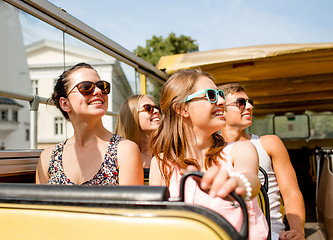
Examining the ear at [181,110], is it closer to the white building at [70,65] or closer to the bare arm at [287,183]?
the bare arm at [287,183]

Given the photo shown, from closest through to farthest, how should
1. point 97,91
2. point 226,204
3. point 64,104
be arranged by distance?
point 226,204
point 97,91
point 64,104

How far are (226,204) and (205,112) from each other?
0.51 metres

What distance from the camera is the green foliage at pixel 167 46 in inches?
868

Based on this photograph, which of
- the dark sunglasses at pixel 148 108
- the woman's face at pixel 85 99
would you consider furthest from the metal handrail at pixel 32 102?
the dark sunglasses at pixel 148 108

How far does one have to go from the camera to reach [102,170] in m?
1.78

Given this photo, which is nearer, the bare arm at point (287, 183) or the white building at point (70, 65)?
the bare arm at point (287, 183)

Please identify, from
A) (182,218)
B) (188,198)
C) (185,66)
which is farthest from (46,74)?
(182,218)

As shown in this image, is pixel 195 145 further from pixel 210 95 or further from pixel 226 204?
pixel 226 204

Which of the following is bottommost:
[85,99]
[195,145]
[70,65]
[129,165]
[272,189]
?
[272,189]

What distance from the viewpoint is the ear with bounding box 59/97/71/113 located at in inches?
77.8

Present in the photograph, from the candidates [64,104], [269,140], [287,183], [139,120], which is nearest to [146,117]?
[139,120]

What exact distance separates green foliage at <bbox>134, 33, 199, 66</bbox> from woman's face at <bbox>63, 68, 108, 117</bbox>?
20237 millimetres

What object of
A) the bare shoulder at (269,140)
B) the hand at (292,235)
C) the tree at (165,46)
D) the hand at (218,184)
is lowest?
the hand at (292,235)

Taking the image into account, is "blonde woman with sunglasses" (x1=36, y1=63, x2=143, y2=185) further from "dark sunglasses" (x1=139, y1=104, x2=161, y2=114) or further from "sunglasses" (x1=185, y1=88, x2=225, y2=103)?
"dark sunglasses" (x1=139, y1=104, x2=161, y2=114)
